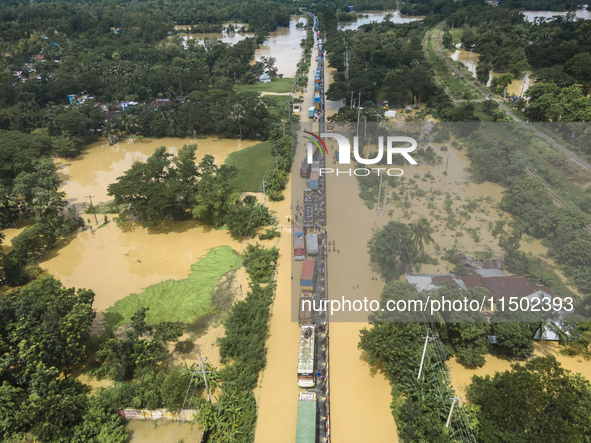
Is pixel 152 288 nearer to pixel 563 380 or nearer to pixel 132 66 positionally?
pixel 563 380

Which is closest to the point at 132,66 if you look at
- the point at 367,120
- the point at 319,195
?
the point at 367,120

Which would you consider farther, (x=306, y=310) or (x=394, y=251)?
(x=394, y=251)

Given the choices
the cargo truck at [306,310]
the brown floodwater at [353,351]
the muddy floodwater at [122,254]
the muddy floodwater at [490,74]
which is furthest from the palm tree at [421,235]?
the muddy floodwater at [490,74]

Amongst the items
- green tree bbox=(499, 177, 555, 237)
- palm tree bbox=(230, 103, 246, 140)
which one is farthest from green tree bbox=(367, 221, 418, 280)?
palm tree bbox=(230, 103, 246, 140)

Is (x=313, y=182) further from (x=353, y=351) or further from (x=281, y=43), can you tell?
(x=281, y=43)

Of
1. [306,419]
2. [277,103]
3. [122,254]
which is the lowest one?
[306,419]

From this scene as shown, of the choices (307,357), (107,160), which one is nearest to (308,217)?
(307,357)

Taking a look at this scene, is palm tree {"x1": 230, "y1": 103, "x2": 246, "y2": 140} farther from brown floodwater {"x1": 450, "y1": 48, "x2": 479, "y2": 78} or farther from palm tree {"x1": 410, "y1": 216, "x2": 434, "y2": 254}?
brown floodwater {"x1": 450, "y1": 48, "x2": 479, "y2": 78}
